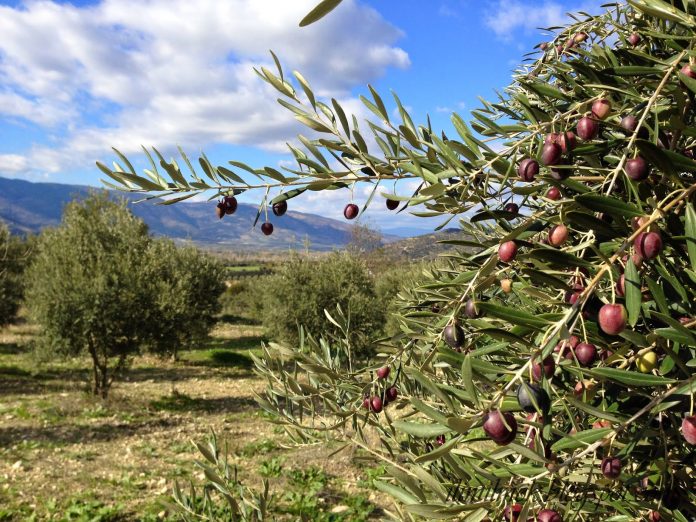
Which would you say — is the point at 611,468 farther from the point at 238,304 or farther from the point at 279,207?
the point at 238,304

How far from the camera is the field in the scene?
8.18 metres

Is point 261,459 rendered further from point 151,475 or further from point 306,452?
point 151,475

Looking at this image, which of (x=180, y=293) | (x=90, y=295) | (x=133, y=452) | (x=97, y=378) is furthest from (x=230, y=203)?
(x=180, y=293)

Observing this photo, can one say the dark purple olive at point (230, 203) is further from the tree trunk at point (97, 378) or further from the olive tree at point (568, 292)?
the tree trunk at point (97, 378)

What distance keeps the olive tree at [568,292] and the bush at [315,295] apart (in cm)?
1877

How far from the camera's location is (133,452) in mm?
11102

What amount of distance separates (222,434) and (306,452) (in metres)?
2.67

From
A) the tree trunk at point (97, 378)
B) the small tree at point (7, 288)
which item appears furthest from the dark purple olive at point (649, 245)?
the small tree at point (7, 288)

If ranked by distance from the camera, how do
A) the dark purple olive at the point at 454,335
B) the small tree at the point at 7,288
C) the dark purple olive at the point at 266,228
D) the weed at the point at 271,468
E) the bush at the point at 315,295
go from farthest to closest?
1. the small tree at the point at 7,288
2. the bush at the point at 315,295
3. the weed at the point at 271,468
4. the dark purple olive at the point at 266,228
5. the dark purple olive at the point at 454,335

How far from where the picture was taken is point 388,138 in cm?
139

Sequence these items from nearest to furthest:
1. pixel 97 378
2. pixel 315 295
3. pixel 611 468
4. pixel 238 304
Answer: pixel 611 468
pixel 97 378
pixel 315 295
pixel 238 304

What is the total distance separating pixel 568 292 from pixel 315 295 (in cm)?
2121

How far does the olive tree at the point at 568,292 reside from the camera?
83 cm

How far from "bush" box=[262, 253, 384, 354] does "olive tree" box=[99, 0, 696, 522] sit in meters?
18.8
